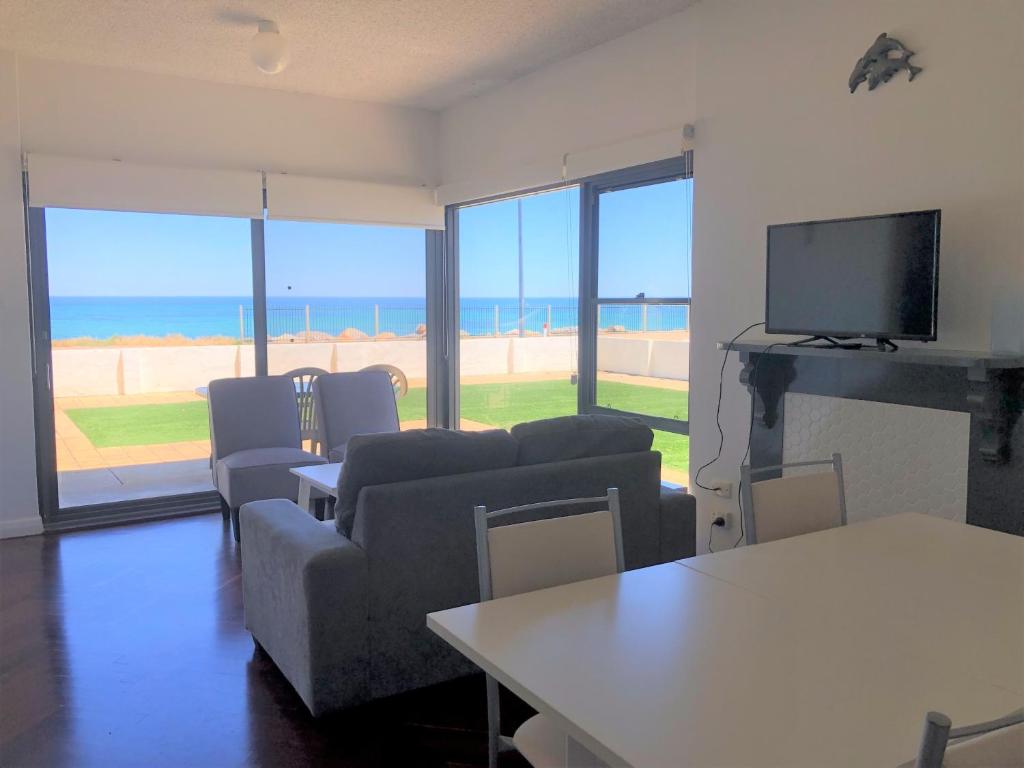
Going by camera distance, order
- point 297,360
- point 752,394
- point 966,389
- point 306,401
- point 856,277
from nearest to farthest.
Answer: point 966,389 → point 856,277 → point 752,394 → point 306,401 → point 297,360

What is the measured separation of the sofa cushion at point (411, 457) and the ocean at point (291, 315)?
2.27 m

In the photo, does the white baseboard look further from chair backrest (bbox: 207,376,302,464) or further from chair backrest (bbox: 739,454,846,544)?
chair backrest (bbox: 739,454,846,544)

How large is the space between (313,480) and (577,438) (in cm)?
171

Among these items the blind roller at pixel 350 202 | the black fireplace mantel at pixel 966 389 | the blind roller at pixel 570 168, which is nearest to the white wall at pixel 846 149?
the black fireplace mantel at pixel 966 389

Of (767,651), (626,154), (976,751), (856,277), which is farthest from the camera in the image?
(626,154)

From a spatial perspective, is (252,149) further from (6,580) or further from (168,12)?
(6,580)

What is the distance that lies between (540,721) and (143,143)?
499cm

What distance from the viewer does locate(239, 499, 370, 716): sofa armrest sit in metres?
2.62

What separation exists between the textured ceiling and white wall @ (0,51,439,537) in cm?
18

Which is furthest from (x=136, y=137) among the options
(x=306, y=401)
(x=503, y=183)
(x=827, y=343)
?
(x=827, y=343)

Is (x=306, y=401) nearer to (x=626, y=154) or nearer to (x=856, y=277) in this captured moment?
(x=626, y=154)

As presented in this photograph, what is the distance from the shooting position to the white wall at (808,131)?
2922mm

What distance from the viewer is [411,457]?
2742 millimetres

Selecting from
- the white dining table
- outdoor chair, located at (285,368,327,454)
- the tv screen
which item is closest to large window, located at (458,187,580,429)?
outdoor chair, located at (285,368,327,454)
